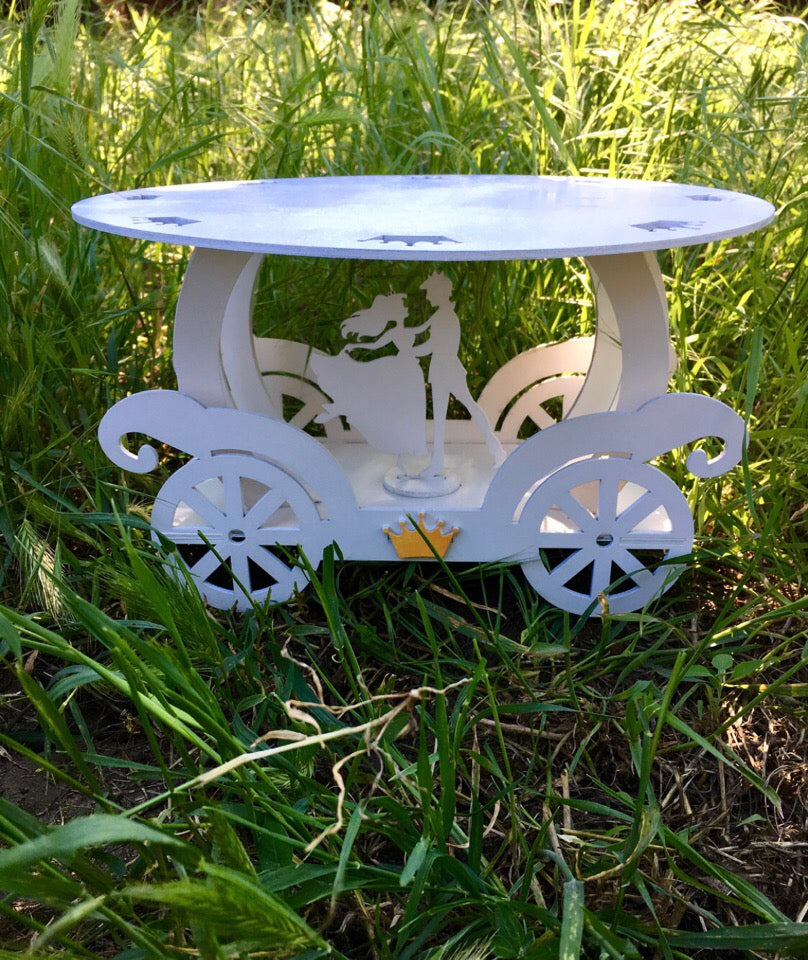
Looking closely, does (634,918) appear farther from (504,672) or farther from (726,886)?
(504,672)

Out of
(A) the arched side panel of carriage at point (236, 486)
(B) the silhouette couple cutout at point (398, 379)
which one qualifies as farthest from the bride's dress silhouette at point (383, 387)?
(A) the arched side panel of carriage at point (236, 486)

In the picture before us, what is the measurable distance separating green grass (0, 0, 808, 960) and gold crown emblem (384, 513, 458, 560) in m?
0.07

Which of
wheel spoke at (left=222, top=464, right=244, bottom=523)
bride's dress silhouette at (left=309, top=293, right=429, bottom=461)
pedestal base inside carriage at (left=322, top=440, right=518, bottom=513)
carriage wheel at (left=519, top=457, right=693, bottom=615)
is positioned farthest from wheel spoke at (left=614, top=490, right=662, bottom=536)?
wheel spoke at (left=222, top=464, right=244, bottom=523)

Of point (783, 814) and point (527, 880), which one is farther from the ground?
point (527, 880)

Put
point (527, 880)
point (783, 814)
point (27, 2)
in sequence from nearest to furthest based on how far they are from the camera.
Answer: point (527, 880) → point (783, 814) → point (27, 2)

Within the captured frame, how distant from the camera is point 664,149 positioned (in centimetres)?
184

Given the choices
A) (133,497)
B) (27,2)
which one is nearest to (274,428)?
(133,497)

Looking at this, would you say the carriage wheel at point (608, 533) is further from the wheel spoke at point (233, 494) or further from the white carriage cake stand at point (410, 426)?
the wheel spoke at point (233, 494)

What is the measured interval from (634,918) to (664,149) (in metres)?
1.45

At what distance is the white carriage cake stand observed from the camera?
1254mm

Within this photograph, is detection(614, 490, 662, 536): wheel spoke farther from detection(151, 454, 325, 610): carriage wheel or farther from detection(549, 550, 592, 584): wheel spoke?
detection(151, 454, 325, 610): carriage wheel

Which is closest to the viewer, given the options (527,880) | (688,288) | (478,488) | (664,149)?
(527,880)

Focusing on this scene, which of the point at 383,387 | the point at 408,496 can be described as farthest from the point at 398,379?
the point at 408,496

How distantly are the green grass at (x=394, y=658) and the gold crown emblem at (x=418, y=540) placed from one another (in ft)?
0.23
